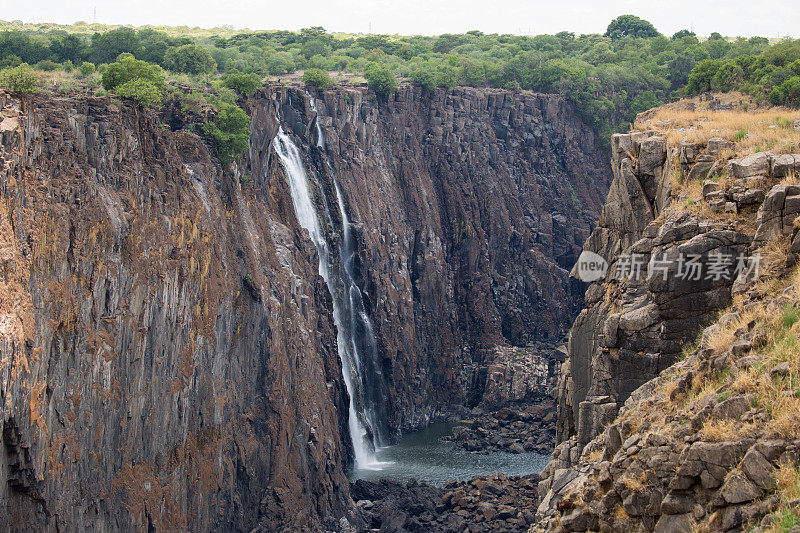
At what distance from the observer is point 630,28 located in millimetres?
140375

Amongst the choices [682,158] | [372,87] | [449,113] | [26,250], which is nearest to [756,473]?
[682,158]

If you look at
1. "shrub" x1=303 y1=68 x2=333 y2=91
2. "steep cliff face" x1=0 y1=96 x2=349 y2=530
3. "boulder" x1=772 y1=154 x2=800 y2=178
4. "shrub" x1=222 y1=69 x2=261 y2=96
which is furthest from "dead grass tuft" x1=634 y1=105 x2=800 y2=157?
"shrub" x1=303 y1=68 x2=333 y2=91

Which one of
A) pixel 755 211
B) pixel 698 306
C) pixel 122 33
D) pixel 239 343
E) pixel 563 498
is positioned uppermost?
pixel 122 33

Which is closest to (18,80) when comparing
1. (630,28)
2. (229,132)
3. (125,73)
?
(125,73)

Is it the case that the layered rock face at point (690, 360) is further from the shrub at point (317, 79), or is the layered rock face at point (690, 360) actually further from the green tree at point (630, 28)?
the green tree at point (630, 28)

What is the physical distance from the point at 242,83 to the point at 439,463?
29208 mm

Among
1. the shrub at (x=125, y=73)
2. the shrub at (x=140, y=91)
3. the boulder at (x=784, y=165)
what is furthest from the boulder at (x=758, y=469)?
the shrub at (x=125, y=73)

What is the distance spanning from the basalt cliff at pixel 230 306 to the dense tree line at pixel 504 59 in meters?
7.65

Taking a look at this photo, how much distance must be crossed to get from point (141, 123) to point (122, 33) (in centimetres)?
3676

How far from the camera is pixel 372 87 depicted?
78125mm

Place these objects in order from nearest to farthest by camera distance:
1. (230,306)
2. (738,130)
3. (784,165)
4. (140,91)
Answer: (784,165), (738,130), (140,91), (230,306)

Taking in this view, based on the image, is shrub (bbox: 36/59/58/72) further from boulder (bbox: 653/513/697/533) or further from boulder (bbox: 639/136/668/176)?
boulder (bbox: 653/513/697/533)

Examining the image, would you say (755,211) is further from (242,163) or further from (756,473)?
(242,163)

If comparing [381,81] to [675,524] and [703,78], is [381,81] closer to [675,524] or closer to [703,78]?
[703,78]
